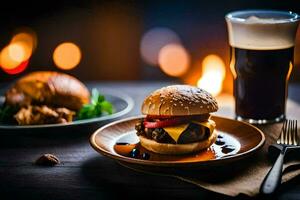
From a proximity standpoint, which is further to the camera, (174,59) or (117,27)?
(174,59)

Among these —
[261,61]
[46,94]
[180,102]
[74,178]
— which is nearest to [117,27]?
[46,94]

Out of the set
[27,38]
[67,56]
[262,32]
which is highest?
[262,32]

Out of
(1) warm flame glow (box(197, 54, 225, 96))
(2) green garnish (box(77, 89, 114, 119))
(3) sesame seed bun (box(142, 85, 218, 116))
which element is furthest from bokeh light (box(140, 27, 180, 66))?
(3) sesame seed bun (box(142, 85, 218, 116))

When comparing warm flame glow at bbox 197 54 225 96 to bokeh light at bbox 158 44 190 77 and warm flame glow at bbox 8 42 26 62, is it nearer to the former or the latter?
bokeh light at bbox 158 44 190 77

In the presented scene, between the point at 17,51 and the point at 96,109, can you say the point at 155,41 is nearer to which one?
the point at 17,51

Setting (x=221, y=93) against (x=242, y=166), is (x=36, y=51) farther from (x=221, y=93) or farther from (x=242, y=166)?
(x=242, y=166)

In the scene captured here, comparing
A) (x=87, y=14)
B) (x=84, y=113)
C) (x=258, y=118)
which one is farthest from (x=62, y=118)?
(x=87, y=14)
